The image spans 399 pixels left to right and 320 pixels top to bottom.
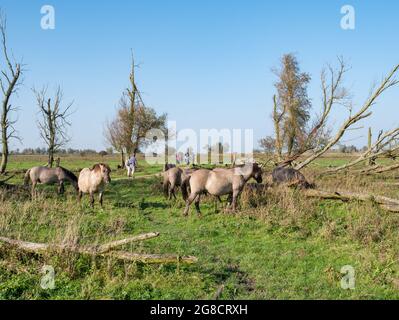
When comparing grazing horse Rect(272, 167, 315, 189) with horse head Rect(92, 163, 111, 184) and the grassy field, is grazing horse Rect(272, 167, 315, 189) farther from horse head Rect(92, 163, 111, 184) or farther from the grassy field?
horse head Rect(92, 163, 111, 184)

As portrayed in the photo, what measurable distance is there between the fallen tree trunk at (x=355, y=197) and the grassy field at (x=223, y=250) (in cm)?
23

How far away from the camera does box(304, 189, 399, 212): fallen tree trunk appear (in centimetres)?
1155

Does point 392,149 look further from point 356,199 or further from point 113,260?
point 113,260

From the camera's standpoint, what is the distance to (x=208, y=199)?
47.1ft

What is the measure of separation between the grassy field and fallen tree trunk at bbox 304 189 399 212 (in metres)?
0.23

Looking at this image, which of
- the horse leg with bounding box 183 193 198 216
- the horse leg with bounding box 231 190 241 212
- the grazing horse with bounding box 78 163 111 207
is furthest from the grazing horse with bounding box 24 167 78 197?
the horse leg with bounding box 231 190 241 212

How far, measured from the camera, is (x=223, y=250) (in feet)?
28.6

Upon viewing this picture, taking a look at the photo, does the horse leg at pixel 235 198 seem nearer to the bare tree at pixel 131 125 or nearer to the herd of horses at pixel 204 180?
the herd of horses at pixel 204 180

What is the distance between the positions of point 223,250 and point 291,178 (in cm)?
797

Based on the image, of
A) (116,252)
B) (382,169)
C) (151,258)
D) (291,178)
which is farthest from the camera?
(382,169)


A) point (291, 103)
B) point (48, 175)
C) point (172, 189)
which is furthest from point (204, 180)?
point (291, 103)

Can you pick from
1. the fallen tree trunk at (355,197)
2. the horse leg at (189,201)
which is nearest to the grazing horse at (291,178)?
the fallen tree trunk at (355,197)

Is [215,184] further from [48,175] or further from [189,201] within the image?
[48,175]
